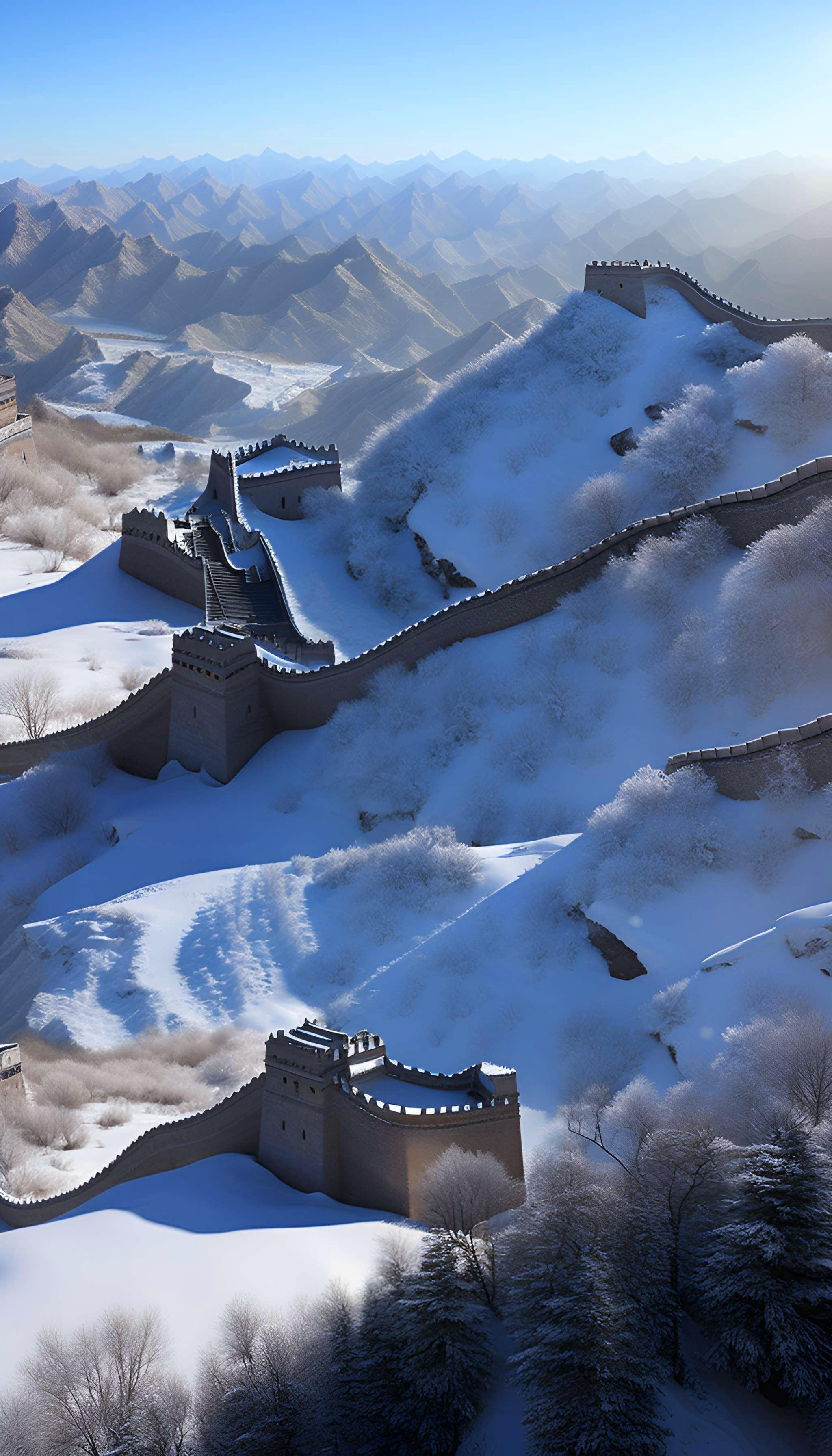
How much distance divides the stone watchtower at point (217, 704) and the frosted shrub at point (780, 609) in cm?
1270

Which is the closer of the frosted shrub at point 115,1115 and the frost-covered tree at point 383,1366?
the frost-covered tree at point 383,1366

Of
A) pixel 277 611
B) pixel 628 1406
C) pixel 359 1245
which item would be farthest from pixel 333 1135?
pixel 277 611

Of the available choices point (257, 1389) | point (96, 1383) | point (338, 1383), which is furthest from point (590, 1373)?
point (96, 1383)

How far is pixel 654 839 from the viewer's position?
93.2 feet

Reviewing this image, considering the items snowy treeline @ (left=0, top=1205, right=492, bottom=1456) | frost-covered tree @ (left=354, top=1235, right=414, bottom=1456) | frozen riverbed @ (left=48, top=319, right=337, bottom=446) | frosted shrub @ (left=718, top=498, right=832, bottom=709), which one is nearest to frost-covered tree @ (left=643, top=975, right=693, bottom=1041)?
snowy treeline @ (left=0, top=1205, right=492, bottom=1456)

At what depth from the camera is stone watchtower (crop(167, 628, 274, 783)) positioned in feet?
124

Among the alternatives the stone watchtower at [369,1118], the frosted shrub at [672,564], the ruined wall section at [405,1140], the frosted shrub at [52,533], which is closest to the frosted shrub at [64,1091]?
the stone watchtower at [369,1118]

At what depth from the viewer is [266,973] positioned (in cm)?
3059

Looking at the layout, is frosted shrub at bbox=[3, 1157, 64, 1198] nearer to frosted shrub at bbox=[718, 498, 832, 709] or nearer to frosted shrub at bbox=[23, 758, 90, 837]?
frosted shrub at bbox=[23, 758, 90, 837]

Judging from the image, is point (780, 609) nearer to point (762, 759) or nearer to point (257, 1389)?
point (762, 759)

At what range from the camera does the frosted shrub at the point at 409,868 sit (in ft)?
101

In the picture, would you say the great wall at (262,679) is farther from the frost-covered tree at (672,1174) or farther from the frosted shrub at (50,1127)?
the frost-covered tree at (672,1174)

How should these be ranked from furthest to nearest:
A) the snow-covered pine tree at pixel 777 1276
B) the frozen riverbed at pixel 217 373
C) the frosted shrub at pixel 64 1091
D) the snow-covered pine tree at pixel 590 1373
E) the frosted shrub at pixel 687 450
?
the frozen riverbed at pixel 217 373, the frosted shrub at pixel 687 450, the frosted shrub at pixel 64 1091, the snow-covered pine tree at pixel 777 1276, the snow-covered pine tree at pixel 590 1373

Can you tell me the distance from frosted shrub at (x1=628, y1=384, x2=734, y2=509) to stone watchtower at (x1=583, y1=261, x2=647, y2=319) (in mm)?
8394
